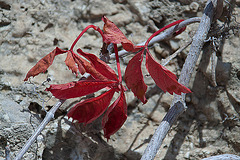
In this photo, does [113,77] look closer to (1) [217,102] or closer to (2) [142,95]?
(2) [142,95]

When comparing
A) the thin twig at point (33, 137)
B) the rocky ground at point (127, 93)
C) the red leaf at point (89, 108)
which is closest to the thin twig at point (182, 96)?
the rocky ground at point (127, 93)

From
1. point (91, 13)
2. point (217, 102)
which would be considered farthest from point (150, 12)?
point (217, 102)

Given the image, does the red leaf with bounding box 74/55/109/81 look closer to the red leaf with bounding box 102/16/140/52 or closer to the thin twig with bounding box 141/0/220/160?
the red leaf with bounding box 102/16/140/52

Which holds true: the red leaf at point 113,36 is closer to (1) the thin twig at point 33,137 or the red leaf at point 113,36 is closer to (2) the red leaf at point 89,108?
(2) the red leaf at point 89,108

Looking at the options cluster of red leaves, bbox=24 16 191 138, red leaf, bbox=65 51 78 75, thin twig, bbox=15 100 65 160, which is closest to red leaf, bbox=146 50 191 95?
cluster of red leaves, bbox=24 16 191 138

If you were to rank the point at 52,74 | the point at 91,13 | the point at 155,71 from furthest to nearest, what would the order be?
the point at 91,13 → the point at 52,74 → the point at 155,71

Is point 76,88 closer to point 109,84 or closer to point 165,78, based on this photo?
point 109,84
